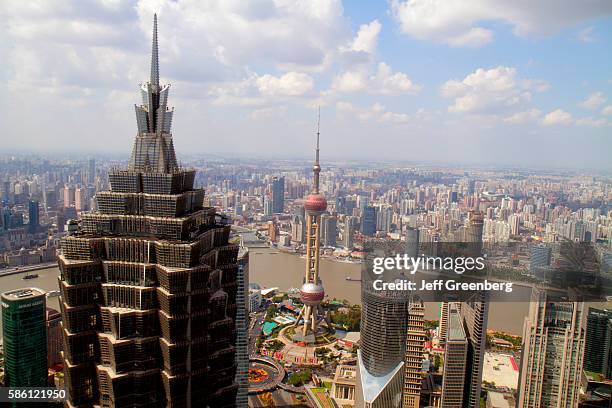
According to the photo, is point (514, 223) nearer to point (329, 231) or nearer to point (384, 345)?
point (329, 231)

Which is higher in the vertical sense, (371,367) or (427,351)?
(371,367)

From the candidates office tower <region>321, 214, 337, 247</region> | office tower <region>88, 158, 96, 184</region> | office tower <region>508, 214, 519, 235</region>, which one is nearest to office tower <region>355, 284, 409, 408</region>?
office tower <region>508, 214, 519, 235</region>

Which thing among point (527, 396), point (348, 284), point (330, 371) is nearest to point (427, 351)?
point (330, 371)

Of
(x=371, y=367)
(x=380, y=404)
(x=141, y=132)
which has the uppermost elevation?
(x=141, y=132)

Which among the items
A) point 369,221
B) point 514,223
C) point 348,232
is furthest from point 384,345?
point 369,221

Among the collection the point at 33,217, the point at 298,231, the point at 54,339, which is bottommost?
the point at 298,231

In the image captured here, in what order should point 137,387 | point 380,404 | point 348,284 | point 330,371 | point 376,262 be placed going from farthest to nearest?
1. point 348,284
2. point 330,371
3. point 380,404
4. point 376,262
5. point 137,387

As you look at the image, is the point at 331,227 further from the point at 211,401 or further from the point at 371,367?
A: the point at 211,401
